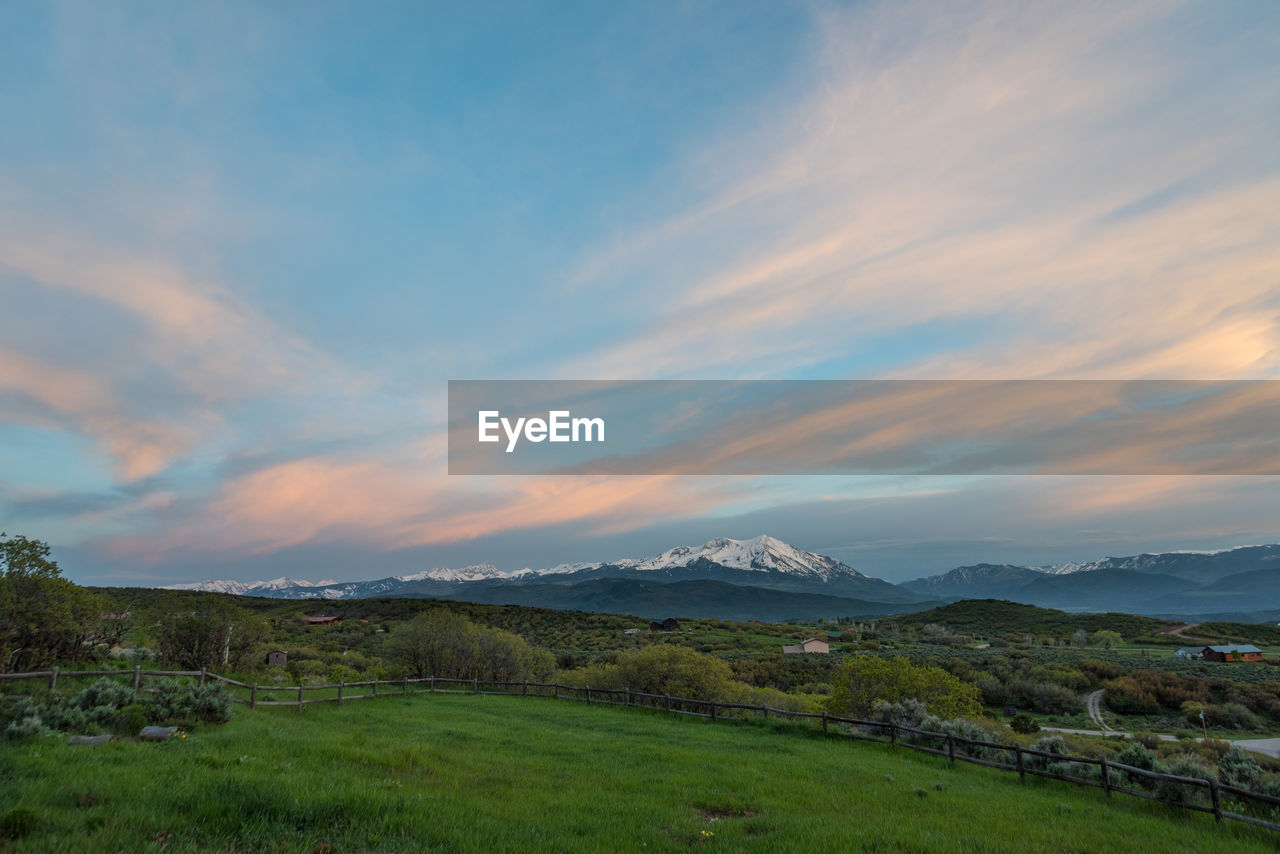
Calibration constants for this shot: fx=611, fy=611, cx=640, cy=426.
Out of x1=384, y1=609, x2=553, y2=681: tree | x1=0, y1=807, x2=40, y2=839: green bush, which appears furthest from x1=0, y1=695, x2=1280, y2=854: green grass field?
x1=384, y1=609, x2=553, y2=681: tree

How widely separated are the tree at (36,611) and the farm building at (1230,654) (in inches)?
5142

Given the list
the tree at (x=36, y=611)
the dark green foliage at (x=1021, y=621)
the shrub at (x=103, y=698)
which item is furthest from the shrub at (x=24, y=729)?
the dark green foliage at (x=1021, y=621)

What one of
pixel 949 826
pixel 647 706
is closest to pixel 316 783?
pixel 949 826

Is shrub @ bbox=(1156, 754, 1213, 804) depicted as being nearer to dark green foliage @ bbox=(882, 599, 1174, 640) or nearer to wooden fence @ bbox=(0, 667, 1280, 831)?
wooden fence @ bbox=(0, 667, 1280, 831)

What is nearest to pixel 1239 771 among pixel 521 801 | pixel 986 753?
pixel 986 753

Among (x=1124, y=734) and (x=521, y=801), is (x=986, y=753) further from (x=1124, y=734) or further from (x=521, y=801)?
(x=1124, y=734)

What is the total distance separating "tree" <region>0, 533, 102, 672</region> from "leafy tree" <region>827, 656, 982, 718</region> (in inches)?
1255

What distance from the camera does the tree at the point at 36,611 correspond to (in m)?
19.7

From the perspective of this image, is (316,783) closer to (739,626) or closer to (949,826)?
(949,826)

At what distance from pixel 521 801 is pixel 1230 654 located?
131 metres

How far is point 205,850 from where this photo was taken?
812 cm

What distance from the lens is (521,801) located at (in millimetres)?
12562

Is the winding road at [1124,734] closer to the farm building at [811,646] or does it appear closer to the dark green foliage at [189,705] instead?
the farm building at [811,646]

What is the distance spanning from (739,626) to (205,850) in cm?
15417
